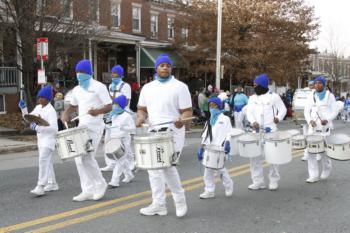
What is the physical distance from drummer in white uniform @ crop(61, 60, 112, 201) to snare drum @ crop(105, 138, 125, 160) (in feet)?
2.71

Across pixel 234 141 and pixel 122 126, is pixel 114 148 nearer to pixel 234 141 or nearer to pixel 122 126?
pixel 122 126

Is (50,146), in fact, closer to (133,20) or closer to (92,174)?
(92,174)

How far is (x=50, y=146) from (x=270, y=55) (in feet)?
71.4

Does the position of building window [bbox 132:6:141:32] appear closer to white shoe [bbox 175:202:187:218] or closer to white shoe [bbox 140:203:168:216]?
white shoe [bbox 140:203:168:216]

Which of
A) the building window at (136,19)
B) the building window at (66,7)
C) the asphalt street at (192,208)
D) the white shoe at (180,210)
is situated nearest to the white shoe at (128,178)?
the asphalt street at (192,208)

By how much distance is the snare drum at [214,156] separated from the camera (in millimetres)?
6469

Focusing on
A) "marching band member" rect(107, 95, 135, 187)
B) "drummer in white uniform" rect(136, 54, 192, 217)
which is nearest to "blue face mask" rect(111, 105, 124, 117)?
"marching band member" rect(107, 95, 135, 187)

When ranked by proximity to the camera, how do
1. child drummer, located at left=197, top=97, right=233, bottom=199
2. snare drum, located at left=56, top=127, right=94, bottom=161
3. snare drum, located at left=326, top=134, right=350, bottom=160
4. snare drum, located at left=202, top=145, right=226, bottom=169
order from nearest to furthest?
snare drum, located at left=56, top=127, right=94, bottom=161 < snare drum, located at left=202, top=145, right=226, bottom=169 < child drummer, located at left=197, top=97, right=233, bottom=199 < snare drum, located at left=326, top=134, right=350, bottom=160

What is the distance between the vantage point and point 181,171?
9.27 m

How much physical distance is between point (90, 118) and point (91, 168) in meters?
0.73

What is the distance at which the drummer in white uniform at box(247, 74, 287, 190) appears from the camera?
7598 millimetres

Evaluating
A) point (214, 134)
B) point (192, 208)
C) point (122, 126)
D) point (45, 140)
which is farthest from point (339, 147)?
point (45, 140)

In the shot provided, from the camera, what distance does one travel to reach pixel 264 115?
764 centimetres

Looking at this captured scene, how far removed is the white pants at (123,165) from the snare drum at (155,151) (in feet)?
8.17
